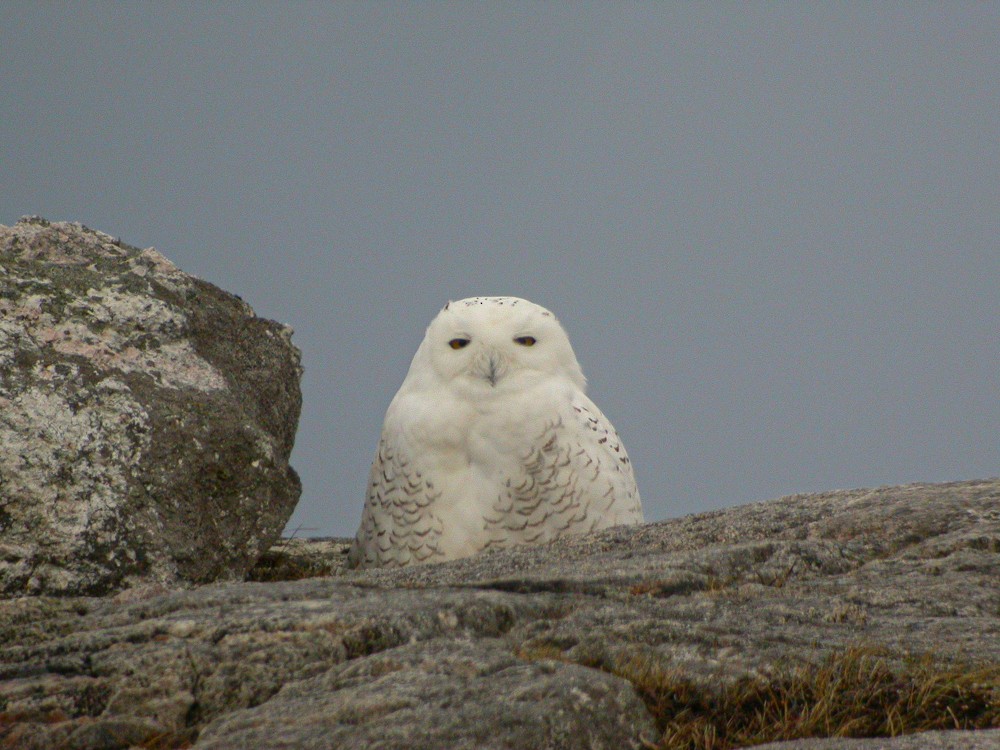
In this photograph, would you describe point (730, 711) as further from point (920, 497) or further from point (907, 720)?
point (920, 497)

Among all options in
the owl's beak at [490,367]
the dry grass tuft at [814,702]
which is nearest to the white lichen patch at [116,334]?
the owl's beak at [490,367]

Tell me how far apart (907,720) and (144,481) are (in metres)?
3.96

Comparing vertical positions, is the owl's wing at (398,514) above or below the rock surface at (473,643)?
above

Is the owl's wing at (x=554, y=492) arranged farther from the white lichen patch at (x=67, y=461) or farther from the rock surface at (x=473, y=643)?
the white lichen patch at (x=67, y=461)

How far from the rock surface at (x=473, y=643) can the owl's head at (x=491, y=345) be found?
6.63 feet

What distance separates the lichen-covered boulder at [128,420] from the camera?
5406 mm

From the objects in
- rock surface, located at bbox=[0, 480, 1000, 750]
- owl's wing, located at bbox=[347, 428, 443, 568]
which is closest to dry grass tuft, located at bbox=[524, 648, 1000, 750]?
rock surface, located at bbox=[0, 480, 1000, 750]

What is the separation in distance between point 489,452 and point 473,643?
126 inches

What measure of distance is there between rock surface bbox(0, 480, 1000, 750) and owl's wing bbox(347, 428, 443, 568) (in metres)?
1.81

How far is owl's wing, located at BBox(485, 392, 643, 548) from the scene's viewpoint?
660 cm

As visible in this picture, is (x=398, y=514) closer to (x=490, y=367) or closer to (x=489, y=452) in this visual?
(x=489, y=452)

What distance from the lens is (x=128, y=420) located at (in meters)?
5.75

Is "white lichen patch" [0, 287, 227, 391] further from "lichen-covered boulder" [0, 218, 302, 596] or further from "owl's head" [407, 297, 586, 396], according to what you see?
"owl's head" [407, 297, 586, 396]

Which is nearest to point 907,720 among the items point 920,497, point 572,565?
point 572,565
